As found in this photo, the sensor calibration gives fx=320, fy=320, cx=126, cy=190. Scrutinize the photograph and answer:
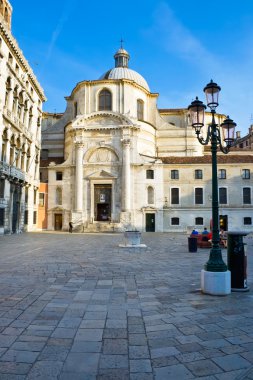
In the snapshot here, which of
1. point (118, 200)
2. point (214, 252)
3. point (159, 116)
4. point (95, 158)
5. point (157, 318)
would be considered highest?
point (159, 116)

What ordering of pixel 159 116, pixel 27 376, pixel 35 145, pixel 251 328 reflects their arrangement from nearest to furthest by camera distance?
pixel 27 376 → pixel 251 328 → pixel 35 145 → pixel 159 116

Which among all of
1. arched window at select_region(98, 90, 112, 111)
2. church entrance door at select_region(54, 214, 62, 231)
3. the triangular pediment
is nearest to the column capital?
the triangular pediment

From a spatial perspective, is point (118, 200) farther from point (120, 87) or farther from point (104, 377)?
point (104, 377)

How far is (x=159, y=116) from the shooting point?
5003 centimetres

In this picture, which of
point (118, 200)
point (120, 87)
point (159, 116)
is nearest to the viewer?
point (118, 200)

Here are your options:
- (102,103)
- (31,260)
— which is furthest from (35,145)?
(31,260)

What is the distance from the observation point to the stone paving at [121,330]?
3.56 m

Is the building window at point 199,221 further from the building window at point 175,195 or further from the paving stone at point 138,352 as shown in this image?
the paving stone at point 138,352

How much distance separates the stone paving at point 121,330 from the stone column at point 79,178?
108 ft

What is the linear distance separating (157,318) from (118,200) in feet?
120

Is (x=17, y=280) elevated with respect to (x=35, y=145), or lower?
lower

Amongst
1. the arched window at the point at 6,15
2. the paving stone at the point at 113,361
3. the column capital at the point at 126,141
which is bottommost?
the paving stone at the point at 113,361

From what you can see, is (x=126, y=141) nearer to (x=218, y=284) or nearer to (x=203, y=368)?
(x=218, y=284)

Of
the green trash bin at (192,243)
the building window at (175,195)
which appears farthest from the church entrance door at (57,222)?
the green trash bin at (192,243)
